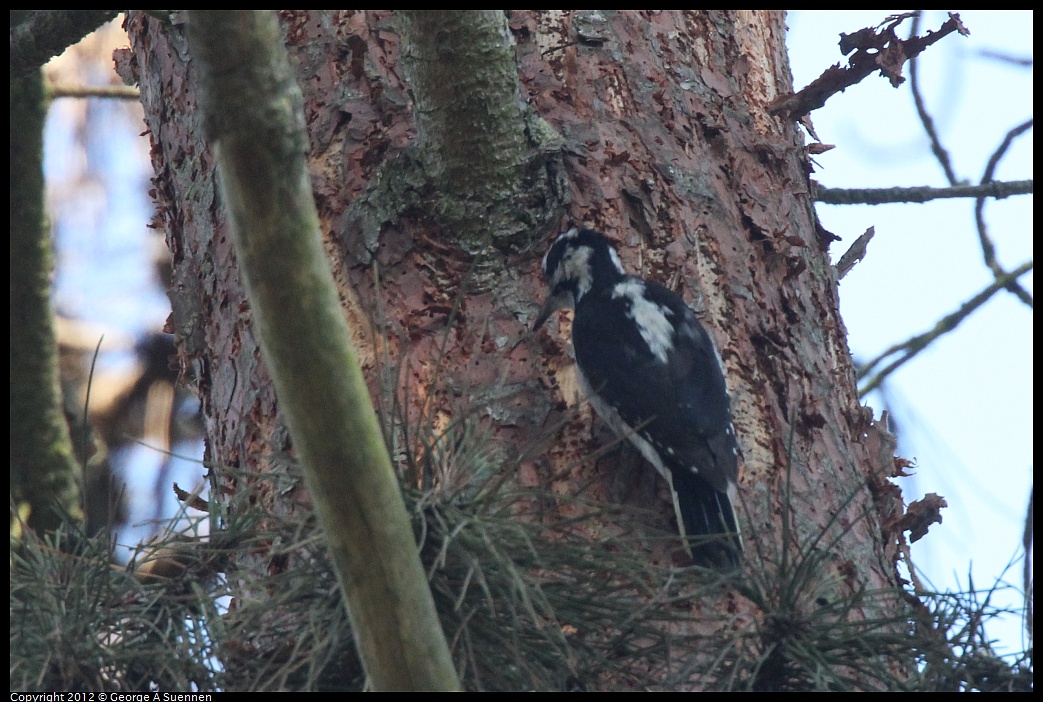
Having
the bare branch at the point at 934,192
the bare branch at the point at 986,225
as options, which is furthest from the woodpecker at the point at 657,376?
the bare branch at the point at 986,225

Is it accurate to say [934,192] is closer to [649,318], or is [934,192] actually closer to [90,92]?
[649,318]

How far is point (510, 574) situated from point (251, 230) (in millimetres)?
784

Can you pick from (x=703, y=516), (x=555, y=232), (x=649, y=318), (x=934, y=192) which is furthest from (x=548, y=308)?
(x=934, y=192)

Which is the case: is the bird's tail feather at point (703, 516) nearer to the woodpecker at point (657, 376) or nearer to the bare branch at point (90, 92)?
the woodpecker at point (657, 376)

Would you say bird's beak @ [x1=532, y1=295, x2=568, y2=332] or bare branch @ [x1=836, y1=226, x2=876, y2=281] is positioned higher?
bare branch @ [x1=836, y1=226, x2=876, y2=281]

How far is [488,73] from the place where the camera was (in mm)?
2768

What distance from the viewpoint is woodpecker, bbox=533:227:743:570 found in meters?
2.70

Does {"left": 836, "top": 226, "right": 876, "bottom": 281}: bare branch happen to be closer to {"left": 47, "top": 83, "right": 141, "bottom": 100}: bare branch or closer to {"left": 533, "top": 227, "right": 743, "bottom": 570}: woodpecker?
{"left": 533, "top": 227, "right": 743, "bottom": 570}: woodpecker

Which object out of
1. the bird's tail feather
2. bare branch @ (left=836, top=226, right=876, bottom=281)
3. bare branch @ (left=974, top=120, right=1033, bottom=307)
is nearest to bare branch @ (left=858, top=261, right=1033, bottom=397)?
bare branch @ (left=974, top=120, right=1033, bottom=307)

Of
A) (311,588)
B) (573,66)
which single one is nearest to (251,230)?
(311,588)

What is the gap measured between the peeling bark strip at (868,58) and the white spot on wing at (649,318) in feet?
2.36

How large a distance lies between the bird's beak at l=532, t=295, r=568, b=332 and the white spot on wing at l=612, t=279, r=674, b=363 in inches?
10.1

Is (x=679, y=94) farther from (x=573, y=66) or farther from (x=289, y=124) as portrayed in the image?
(x=289, y=124)

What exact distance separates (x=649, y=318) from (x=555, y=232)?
1.57 feet
